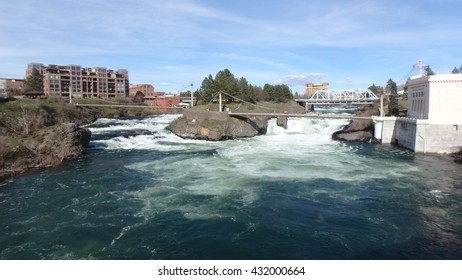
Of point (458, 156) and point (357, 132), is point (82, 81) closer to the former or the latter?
point (357, 132)

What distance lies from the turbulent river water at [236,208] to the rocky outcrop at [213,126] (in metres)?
15.1

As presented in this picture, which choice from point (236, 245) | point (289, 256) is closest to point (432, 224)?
point (289, 256)

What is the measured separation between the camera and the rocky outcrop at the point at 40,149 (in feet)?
107

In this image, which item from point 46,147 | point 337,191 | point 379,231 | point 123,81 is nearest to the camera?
point 379,231

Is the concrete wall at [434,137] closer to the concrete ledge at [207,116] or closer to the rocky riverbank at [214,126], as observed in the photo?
the rocky riverbank at [214,126]

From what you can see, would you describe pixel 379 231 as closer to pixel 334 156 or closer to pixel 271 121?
pixel 334 156

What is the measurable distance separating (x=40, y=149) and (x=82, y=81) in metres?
109

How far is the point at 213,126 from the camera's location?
5666 centimetres

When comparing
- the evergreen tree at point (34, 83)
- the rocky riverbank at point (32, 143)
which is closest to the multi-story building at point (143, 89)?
the evergreen tree at point (34, 83)

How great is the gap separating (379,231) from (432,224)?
3.63m

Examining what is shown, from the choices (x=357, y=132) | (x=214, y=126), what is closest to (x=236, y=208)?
(x=214, y=126)

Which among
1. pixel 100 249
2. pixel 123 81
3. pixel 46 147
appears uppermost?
pixel 123 81

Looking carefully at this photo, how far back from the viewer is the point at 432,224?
20719 millimetres

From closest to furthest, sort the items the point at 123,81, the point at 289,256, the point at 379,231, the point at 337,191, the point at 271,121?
the point at 289,256 → the point at 379,231 → the point at 337,191 → the point at 271,121 → the point at 123,81
